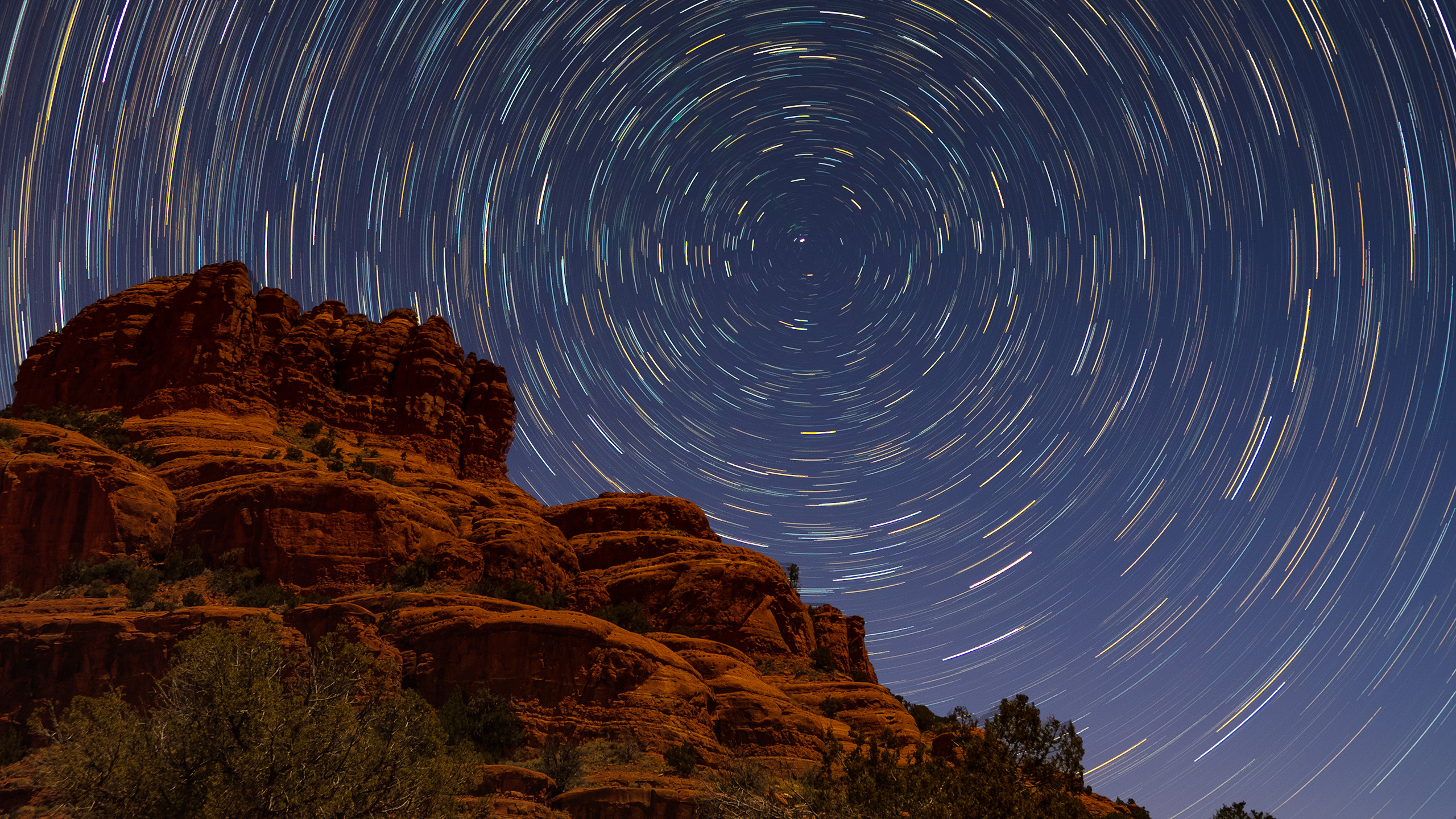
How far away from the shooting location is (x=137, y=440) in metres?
41.5

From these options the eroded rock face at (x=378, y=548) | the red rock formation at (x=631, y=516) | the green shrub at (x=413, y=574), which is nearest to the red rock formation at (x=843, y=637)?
the eroded rock face at (x=378, y=548)

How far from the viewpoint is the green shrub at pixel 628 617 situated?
37.4 metres

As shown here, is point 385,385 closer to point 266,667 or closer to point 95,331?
point 95,331

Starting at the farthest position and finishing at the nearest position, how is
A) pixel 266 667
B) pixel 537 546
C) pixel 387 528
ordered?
pixel 537 546 < pixel 387 528 < pixel 266 667

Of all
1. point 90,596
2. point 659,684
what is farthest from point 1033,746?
point 90,596

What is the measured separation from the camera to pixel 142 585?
95.1ft

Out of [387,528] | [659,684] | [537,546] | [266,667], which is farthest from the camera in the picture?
[537,546]

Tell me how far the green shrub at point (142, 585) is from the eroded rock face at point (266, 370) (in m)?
Result: 22.1

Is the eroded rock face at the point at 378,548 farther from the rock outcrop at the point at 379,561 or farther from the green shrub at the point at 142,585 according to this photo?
the green shrub at the point at 142,585

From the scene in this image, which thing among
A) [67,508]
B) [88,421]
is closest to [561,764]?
[67,508]

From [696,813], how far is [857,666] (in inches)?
1355

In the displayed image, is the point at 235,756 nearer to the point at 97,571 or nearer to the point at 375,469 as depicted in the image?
the point at 97,571

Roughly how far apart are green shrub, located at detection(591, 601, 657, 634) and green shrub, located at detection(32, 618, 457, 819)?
1937 centimetres

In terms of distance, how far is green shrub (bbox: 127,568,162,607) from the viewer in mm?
28111
